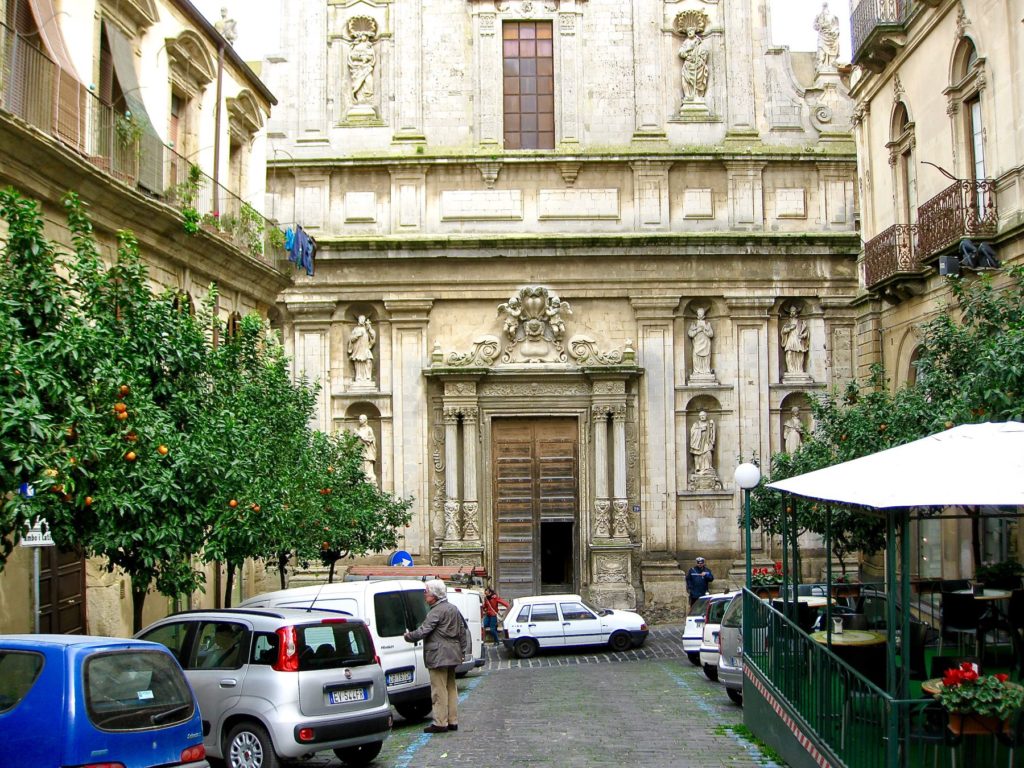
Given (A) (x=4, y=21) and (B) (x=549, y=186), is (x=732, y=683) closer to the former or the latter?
(A) (x=4, y=21)

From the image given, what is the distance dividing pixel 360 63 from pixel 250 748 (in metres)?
22.4

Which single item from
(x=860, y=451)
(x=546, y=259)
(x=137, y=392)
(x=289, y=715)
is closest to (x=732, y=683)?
(x=860, y=451)

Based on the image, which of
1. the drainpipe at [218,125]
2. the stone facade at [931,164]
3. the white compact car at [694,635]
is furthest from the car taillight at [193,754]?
the drainpipe at [218,125]

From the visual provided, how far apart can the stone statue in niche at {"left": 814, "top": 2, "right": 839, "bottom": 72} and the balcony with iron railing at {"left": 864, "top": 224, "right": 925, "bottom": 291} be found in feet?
30.2

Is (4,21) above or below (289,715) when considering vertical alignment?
above

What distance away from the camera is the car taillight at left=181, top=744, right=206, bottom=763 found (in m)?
8.53

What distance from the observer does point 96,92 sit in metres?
16.5

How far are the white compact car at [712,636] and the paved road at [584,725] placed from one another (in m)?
0.27

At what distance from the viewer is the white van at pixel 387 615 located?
45.4ft

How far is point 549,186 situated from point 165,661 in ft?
72.5

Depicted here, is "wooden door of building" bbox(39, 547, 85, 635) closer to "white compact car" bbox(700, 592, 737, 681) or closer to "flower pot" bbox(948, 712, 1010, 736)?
"white compact car" bbox(700, 592, 737, 681)

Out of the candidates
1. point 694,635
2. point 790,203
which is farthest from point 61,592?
point 790,203

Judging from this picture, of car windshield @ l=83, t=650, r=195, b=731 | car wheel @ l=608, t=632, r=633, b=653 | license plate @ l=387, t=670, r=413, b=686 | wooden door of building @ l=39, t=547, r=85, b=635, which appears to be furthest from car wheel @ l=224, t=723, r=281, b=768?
car wheel @ l=608, t=632, r=633, b=653

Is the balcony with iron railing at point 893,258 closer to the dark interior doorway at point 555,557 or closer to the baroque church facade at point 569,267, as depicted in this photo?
the baroque church facade at point 569,267
